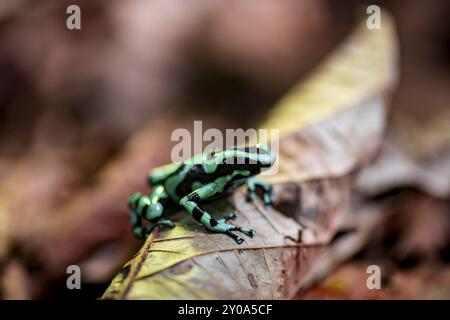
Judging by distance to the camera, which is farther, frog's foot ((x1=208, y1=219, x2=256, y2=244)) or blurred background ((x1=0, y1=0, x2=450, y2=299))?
blurred background ((x1=0, y1=0, x2=450, y2=299))

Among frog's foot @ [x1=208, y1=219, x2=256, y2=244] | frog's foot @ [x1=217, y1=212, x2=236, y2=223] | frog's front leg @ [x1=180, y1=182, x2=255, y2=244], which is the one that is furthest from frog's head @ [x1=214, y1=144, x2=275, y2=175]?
frog's foot @ [x1=208, y1=219, x2=256, y2=244]

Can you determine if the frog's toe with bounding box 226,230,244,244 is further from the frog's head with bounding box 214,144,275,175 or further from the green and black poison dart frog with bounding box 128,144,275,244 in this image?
the frog's head with bounding box 214,144,275,175

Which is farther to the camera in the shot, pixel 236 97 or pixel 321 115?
pixel 236 97

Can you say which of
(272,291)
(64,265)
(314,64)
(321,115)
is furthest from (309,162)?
(314,64)

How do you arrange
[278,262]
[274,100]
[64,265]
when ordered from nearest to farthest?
[278,262] < [64,265] < [274,100]

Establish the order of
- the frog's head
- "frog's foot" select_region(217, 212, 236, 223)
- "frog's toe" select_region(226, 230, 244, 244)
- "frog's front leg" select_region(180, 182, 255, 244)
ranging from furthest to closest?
the frog's head → "frog's foot" select_region(217, 212, 236, 223) → "frog's front leg" select_region(180, 182, 255, 244) → "frog's toe" select_region(226, 230, 244, 244)
